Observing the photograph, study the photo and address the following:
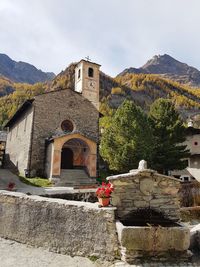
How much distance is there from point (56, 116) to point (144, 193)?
18969 millimetres

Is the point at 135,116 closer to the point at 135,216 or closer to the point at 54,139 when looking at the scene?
the point at 54,139

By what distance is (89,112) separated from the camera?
26.0 metres

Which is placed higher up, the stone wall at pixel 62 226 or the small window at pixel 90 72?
the small window at pixel 90 72

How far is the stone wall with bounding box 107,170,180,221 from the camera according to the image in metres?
5.62

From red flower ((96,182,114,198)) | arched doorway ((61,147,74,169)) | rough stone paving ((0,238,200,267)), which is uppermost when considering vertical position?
arched doorway ((61,147,74,169))

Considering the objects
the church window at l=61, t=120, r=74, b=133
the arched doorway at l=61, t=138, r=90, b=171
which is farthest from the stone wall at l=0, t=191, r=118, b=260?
the church window at l=61, t=120, r=74, b=133

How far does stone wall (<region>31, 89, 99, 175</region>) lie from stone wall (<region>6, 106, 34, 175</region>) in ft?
2.57

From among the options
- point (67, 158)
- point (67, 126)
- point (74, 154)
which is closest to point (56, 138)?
point (74, 154)

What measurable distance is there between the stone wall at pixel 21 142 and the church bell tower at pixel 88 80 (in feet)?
32.8

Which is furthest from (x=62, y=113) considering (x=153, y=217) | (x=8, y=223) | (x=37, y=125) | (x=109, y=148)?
(x=153, y=217)

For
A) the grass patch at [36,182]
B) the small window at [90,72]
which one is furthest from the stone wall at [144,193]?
the small window at [90,72]

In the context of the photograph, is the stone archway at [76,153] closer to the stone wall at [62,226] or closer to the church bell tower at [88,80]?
the church bell tower at [88,80]

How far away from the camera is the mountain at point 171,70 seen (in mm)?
146250

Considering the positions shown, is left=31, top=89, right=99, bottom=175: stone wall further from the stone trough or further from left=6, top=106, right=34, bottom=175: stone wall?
the stone trough
